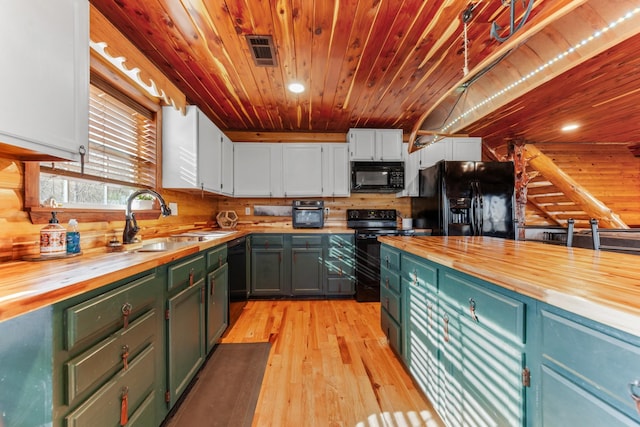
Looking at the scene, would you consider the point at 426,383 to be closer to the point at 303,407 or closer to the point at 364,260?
the point at 303,407

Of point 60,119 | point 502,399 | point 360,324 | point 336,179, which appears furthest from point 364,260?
point 60,119

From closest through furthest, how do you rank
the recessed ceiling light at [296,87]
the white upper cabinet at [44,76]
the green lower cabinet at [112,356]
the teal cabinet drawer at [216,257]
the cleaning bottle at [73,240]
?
the green lower cabinet at [112,356]
the white upper cabinet at [44,76]
the cleaning bottle at [73,240]
the teal cabinet drawer at [216,257]
the recessed ceiling light at [296,87]

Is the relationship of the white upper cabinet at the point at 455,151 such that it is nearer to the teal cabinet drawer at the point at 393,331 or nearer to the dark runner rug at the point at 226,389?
the teal cabinet drawer at the point at 393,331

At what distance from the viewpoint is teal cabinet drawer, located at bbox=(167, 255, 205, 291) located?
1.45 meters

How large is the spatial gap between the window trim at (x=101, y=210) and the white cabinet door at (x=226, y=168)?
0.89m

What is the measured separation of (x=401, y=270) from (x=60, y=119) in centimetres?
200

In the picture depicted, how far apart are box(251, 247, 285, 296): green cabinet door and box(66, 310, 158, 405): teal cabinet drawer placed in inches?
83.5

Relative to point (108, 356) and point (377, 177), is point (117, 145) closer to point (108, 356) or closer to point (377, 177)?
point (108, 356)

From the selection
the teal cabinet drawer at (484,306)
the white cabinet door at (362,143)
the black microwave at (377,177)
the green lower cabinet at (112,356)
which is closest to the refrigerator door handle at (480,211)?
the black microwave at (377,177)

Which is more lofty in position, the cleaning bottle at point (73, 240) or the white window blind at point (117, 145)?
the white window blind at point (117, 145)

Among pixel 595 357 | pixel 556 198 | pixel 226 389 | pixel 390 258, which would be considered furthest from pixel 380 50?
pixel 556 198

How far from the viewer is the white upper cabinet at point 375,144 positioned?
377 cm

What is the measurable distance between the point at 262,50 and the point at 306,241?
2173 mm

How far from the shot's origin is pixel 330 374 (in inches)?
74.9
